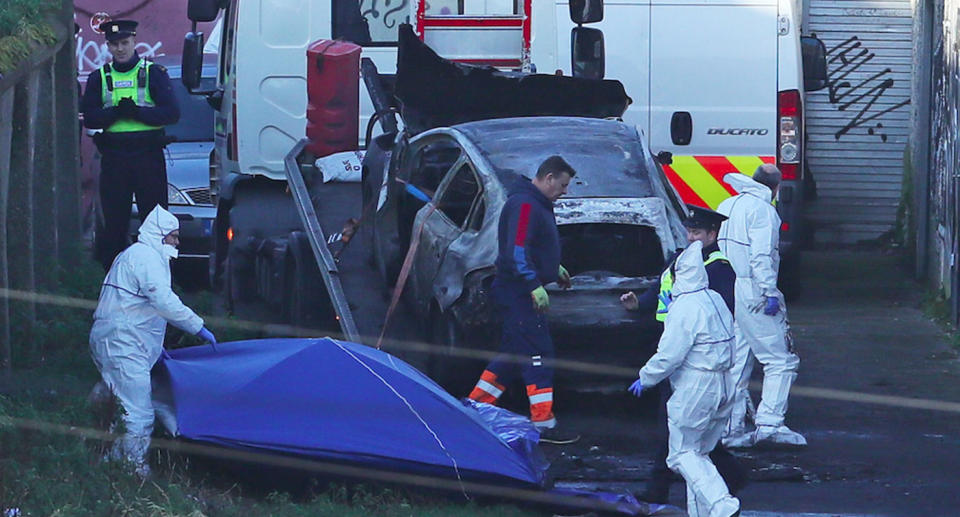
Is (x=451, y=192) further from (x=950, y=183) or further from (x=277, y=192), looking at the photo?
(x=950, y=183)

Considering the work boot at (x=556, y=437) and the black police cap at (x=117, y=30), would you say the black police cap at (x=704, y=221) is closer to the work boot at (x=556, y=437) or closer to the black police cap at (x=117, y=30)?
the work boot at (x=556, y=437)

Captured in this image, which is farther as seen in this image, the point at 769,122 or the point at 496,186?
the point at 769,122

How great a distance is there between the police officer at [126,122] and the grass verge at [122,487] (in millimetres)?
2838

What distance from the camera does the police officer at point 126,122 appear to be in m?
9.91

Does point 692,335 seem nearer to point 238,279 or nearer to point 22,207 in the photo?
point 22,207

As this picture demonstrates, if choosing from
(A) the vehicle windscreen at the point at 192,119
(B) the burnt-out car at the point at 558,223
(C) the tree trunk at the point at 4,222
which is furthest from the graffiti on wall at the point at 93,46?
(C) the tree trunk at the point at 4,222

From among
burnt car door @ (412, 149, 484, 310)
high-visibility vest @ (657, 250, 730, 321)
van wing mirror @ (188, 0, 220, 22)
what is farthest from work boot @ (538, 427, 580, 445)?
van wing mirror @ (188, 0, 220, 22)

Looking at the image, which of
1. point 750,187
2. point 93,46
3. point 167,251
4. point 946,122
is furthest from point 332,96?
point 93,46

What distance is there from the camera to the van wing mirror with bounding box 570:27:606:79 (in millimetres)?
12102

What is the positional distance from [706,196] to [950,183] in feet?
6.25

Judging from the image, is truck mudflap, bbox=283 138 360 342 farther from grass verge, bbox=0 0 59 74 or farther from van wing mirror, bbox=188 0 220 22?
grass verge, bbox=0 0 59 74

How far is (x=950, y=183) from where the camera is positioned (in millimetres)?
12570

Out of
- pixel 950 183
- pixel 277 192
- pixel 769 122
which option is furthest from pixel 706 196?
pixel 277 192

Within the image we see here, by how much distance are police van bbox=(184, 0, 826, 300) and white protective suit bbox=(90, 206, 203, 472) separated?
4413mm
